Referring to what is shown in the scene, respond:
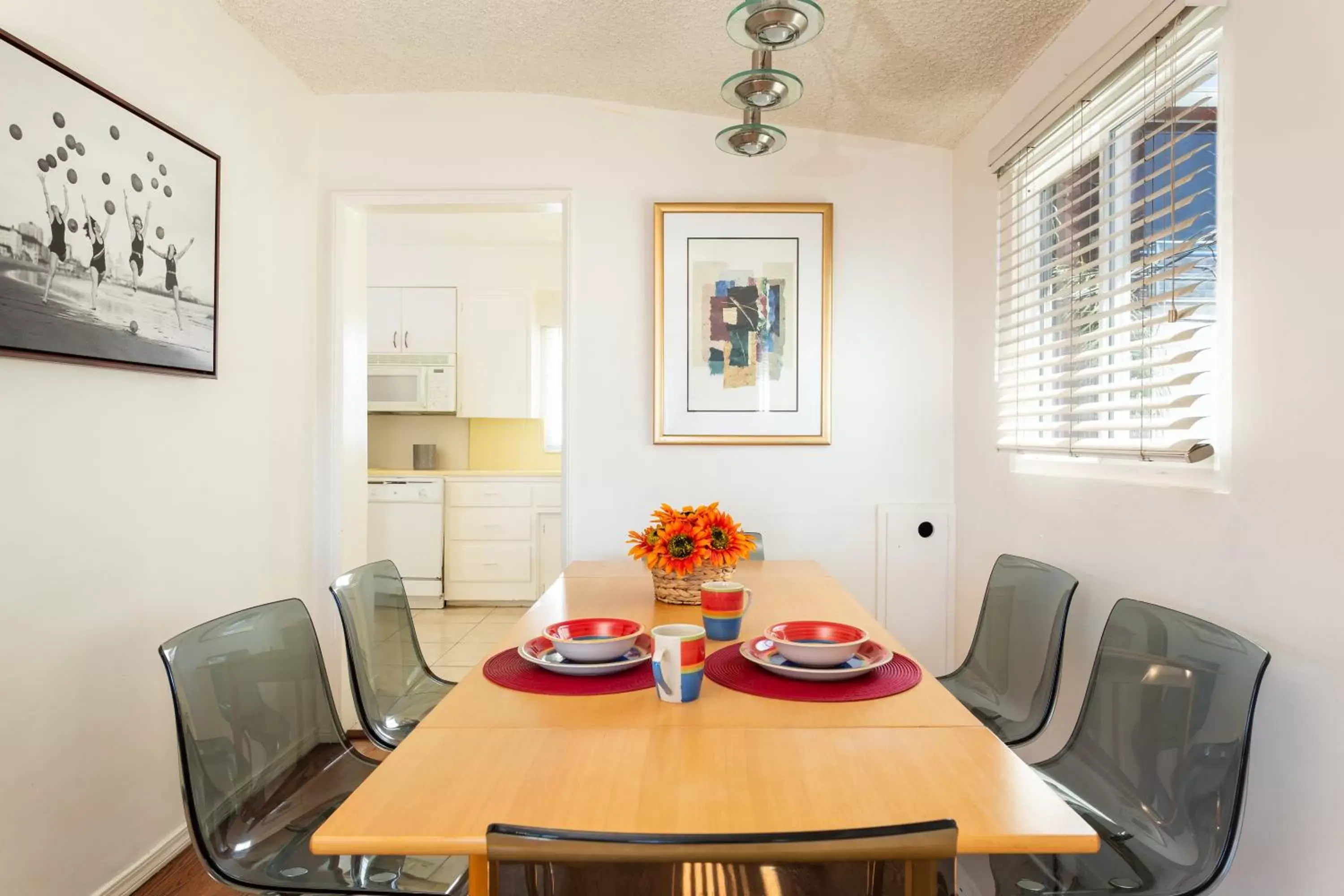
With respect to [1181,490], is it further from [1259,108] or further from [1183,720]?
[1259,108]

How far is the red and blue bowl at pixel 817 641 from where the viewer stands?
4.71ft

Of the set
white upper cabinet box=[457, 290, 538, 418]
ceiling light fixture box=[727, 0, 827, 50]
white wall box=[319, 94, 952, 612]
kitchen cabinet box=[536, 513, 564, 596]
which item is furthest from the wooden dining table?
white upper cabinet box=[457, 290, 538, 418]

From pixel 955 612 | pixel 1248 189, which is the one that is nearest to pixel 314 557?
pixel 955 612

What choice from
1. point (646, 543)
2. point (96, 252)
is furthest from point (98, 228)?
point (646, 543)

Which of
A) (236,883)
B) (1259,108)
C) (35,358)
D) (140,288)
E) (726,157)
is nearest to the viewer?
(236,883)

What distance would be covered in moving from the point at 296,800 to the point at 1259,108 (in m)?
2.24

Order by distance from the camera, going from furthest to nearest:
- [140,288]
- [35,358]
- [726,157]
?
[726,157] → [140,288] → [35,358]

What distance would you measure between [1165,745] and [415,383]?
4.93 m

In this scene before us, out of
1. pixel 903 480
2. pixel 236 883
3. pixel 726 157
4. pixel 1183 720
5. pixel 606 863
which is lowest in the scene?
pixel 236 883

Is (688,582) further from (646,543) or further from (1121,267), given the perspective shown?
(1121,267)

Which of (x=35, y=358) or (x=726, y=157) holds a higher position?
(x=726, y=157)

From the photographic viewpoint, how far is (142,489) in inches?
81.7

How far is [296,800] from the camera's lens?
1570mm

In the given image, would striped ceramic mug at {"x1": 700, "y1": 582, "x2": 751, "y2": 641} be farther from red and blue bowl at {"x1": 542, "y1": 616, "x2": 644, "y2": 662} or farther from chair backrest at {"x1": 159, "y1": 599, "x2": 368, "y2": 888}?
chair backrest at {"x1": 159, "y1": 599, "x2": 368, "y2": 888}
